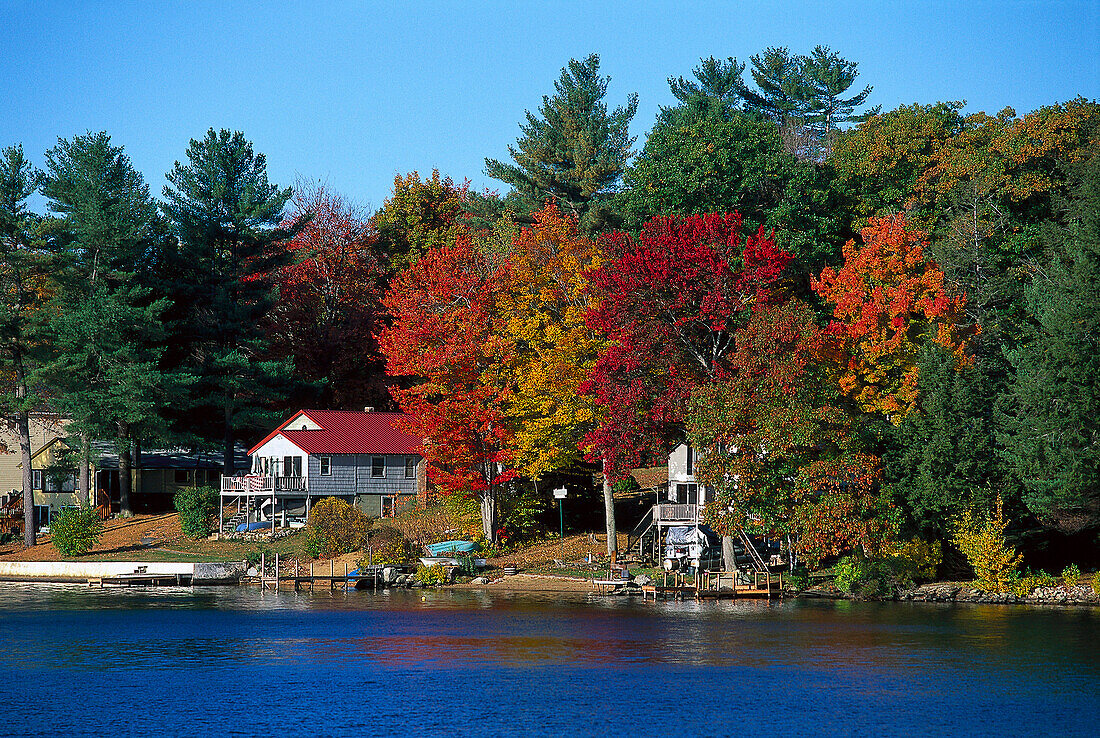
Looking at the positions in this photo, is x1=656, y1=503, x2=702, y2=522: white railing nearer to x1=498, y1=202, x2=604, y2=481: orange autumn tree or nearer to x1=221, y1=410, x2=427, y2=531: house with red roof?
x1=498, y1=202, x2=604, y2=481: orange autumn tree

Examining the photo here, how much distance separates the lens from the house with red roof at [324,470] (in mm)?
72000

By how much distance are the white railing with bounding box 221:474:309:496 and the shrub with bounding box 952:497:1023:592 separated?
39.2 meters

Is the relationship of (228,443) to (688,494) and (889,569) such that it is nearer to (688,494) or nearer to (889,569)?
(688,494)

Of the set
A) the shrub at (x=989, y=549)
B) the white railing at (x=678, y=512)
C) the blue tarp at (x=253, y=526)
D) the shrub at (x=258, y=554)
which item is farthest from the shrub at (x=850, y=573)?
the blue tarp at (x=253, y=526)

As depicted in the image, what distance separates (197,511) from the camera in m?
70.0

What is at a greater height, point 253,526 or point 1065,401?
point 1065,401

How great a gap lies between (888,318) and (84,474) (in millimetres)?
49989

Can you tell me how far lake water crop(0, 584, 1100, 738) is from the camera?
30344 mm

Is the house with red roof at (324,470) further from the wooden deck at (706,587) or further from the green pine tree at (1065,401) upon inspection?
the green pine tree at (1065,401)

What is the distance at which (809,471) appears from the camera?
166 feet

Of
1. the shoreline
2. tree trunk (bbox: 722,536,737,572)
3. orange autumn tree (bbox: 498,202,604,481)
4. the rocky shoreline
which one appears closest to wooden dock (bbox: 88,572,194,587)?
the shoreline

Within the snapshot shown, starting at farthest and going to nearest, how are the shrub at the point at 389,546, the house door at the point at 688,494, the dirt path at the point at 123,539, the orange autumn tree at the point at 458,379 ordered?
the dirt path at the point at 123,539, the orange autumn tree at the point at 458,379, the shrub at the point at 389,546, the house door at the point at 688,494

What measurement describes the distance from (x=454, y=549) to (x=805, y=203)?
2729 cm

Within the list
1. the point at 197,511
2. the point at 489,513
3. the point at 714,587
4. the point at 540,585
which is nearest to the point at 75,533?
the point at 197,511
